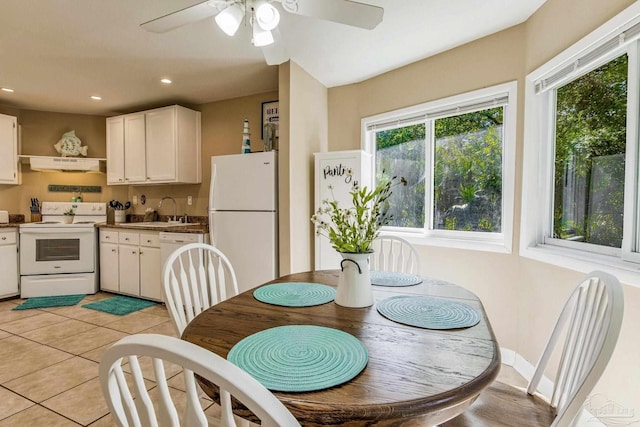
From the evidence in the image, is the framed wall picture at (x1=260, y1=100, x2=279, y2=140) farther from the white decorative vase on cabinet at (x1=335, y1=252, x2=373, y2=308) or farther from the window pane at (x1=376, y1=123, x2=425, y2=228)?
the white decorative vase on cabinet at (x1=335, y1=252, x2=373, y2=308)

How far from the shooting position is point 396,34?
2.41 meters

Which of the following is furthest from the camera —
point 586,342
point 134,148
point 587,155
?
point 134,148

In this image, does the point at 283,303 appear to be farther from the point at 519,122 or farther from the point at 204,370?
the point at 519,122

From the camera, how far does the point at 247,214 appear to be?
302cm

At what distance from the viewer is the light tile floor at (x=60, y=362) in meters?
1.79

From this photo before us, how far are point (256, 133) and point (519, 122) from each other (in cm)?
266

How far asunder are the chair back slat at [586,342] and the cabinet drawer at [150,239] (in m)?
3.63

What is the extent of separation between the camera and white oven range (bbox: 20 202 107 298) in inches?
148

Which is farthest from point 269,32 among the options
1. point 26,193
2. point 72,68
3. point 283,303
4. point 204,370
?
point 26,193

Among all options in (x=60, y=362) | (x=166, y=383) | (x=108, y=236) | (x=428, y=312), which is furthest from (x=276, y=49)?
(x=108, y=236)

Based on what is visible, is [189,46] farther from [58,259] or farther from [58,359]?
[58,259]

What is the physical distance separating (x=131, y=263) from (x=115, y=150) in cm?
162

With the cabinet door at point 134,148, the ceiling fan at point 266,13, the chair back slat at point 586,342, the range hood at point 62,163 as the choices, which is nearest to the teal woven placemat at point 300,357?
the chair back slat at point 586,342

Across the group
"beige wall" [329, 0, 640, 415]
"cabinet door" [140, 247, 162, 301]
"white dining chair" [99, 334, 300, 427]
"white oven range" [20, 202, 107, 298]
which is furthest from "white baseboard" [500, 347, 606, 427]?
"white oven range" [20, 202, 107, 298]
